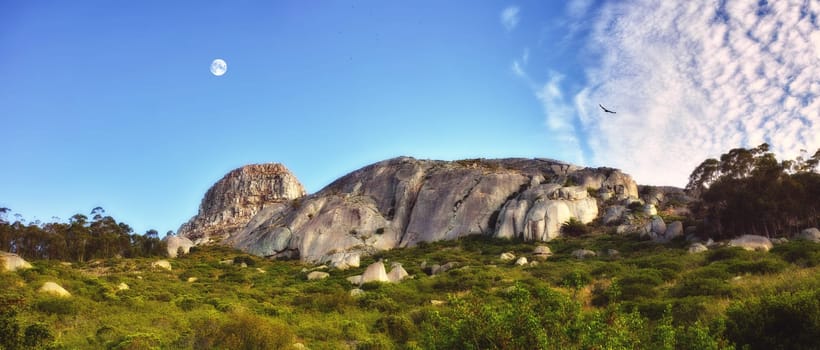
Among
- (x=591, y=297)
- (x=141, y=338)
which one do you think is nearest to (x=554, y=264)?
(x=591, y=297)

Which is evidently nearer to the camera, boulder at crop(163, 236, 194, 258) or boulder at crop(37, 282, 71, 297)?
boulder at crop(37, 282, 71, 297)

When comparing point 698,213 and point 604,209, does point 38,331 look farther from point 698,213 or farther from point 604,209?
point 604,209

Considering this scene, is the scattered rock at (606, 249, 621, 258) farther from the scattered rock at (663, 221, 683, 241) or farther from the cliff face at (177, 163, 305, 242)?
the cliff face at (177, 163, 305, 242)

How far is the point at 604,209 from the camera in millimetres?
75812

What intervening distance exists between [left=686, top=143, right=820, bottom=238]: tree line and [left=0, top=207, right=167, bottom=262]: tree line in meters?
79.3

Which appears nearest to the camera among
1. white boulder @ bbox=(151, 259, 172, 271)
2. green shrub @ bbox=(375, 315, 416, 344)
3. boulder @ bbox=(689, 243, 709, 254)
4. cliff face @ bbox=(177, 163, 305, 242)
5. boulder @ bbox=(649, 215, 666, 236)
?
green shrub @ bbox=(375, 315, 416, 344)

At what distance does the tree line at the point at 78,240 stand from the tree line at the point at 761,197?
7926 centimetres

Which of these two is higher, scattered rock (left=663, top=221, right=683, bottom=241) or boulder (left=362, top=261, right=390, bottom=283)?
scattered rock (left=663, top=221, right=683, bottom=241)

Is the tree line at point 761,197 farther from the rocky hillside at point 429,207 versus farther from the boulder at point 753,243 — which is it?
the rocky hillside at point 429,207

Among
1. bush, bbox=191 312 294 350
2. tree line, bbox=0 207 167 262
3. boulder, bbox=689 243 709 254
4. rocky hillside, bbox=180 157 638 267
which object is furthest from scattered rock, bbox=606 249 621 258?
tree line, bbox=0 207 167 262

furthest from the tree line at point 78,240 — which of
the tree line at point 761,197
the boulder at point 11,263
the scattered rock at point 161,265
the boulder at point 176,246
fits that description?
the tree line at point 761,197

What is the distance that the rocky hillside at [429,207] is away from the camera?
72188 mm

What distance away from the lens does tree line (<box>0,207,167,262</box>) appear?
69125mm

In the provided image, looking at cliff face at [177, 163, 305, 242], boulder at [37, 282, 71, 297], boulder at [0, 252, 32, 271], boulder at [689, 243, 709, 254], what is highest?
cliff face at [177, 163, 305, 242]
